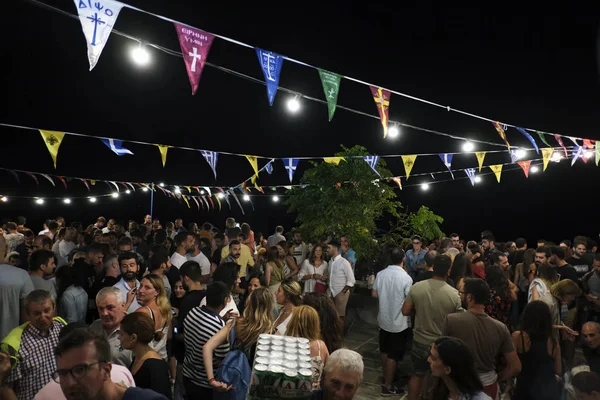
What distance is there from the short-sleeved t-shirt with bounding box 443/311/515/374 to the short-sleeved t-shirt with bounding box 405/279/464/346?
3.21ft

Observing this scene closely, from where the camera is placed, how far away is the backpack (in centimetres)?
329

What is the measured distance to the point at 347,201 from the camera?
985cm

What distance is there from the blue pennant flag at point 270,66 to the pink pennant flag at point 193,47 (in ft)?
2.55

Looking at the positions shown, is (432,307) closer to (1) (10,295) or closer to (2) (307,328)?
(2) (307,328)

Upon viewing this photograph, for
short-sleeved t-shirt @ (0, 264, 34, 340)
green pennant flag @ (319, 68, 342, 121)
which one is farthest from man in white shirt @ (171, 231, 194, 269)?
green pennant flag @ (319, 68, 342, 121)

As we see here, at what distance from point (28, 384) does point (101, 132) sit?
1910 centimetres

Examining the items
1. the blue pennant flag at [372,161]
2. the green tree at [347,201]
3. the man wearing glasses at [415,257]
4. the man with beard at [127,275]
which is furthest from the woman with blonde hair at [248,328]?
the blue pennant flag at [372,161]

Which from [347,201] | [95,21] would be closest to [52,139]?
[95,21]

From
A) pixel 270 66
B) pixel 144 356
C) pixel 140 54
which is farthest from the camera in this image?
pixel 270 66

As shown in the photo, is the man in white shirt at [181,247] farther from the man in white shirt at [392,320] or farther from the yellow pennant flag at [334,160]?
the yellow pennant flag at [334,160]

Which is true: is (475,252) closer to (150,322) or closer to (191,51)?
(191,51)

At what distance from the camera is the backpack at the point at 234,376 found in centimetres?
329

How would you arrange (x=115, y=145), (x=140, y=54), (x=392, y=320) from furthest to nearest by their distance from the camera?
(x=115, y=145), (x=392, y=320), (x=140, y=54)

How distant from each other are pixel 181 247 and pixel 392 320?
140 inches
